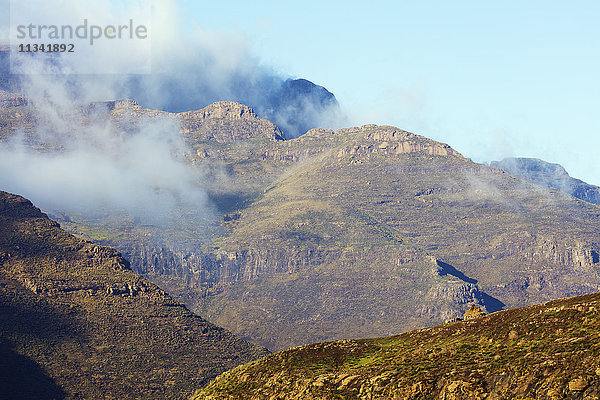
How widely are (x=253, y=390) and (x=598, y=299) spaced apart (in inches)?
1553

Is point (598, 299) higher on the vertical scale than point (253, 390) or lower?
higher

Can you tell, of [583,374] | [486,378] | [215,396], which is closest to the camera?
[583,374]

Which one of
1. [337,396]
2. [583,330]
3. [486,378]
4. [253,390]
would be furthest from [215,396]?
[583,330]

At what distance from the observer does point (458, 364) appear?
7962 centimetres

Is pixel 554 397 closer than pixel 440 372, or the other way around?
pixel 554 397

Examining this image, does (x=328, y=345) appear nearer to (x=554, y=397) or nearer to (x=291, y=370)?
(x=291, y=370)

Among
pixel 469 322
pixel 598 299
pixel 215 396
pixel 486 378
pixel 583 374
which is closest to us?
pixel 583 374

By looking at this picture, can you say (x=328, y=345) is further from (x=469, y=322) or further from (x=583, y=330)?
(x=583, y=330)

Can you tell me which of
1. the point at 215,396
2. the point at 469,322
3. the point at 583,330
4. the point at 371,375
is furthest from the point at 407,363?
the point at 215,396

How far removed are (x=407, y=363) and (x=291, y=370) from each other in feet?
53.5

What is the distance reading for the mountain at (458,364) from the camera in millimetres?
71250

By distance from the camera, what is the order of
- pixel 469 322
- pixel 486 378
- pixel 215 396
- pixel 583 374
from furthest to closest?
pixel 215 396 → pixel 469 322 → pixel 486 378 → pixel 583 374

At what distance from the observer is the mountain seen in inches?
2805

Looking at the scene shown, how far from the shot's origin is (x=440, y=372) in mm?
79062
